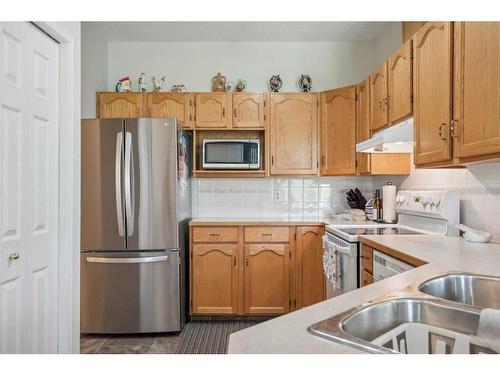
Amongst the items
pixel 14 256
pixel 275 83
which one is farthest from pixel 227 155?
pixel 14 256

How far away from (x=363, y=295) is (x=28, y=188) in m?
1.45

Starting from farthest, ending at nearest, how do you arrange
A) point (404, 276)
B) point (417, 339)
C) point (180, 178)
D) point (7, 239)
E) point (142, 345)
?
1. point (180, 178)
2. point (142, 345)
3. point (7, 239)
4. point (404, 276)
5. point (417, 339)

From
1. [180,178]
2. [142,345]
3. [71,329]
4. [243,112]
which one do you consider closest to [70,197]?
[71,329]

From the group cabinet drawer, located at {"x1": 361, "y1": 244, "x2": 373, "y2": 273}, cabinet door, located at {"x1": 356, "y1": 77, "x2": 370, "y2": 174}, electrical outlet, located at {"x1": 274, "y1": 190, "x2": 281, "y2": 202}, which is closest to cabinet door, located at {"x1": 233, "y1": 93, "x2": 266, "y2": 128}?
electrical outlet, located at {"x1": 274, "y1": 190, "x2": 281, "y2": 202}

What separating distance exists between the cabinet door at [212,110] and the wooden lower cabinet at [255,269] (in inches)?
38.0

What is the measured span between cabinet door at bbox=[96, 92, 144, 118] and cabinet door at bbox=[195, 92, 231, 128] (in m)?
Answer: 0.55

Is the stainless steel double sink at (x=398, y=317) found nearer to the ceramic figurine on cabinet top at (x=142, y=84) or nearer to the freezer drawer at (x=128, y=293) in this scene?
the freezer drawer at (x=128, y=293)

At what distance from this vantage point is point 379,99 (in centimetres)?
280

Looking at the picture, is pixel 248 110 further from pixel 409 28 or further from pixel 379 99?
pixel 409 28

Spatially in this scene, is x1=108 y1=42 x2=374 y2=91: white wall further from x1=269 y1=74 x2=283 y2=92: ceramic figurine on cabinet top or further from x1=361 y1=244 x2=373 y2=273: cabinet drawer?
x1=361 y1=244 x2=373 y2=273: cabinet drawer

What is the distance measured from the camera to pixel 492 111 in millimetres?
1529

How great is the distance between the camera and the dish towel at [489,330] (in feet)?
2.67

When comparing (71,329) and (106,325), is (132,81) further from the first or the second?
(71,329)

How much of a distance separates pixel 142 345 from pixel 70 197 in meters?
1.43
